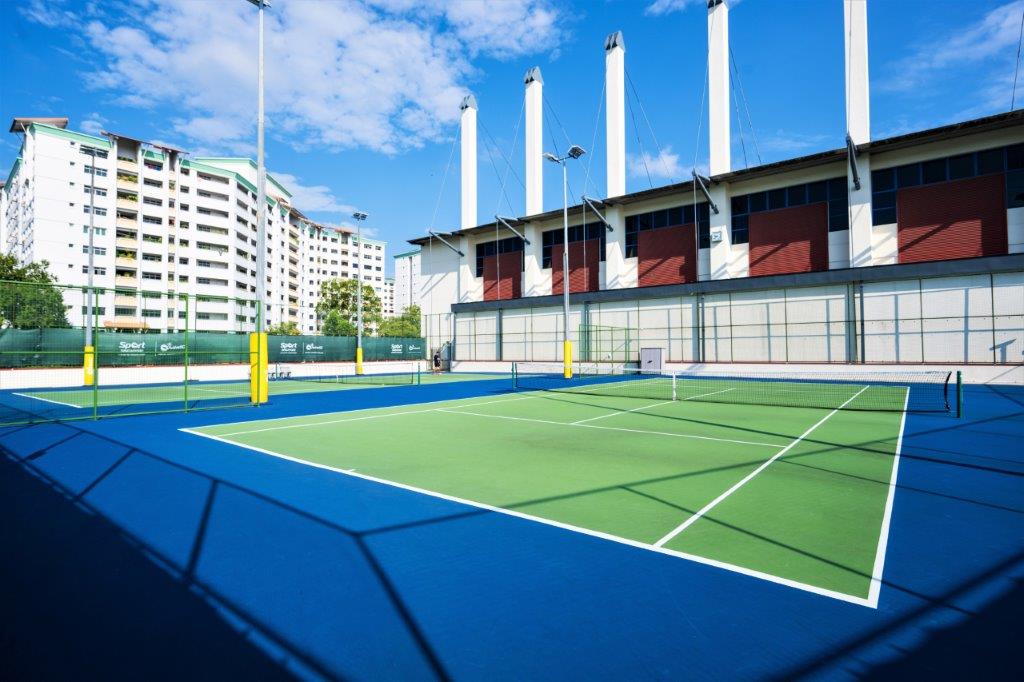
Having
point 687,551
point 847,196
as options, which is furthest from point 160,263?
point 687,551

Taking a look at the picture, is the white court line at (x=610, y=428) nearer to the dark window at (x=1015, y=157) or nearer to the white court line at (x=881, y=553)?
the white court line at (x=881, y=553)

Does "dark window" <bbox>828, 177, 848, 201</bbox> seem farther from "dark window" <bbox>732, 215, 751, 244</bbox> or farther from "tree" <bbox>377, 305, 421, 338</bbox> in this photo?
"tree" <bbox>377, 305, 421, 338</bbox>

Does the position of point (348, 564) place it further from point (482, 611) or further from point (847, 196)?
point (847, 196)

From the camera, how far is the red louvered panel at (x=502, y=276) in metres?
45.8

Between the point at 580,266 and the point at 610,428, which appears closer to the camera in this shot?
the point at 610,428

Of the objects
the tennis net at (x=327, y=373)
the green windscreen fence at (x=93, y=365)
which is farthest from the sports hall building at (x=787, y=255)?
the green windscreen fence at (x=93, y=365)

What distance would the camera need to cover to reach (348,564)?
4793 mm

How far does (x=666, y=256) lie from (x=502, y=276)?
1551 centimetres

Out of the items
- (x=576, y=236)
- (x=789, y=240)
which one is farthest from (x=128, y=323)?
(x=789, y=240)

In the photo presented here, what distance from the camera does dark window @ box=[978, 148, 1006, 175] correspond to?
2675 cm

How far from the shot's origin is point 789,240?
32438 mm

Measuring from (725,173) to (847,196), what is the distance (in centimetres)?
722

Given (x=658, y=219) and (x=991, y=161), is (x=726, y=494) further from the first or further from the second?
(x=658, y=219)

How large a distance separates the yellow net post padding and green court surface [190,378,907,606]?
3.60m
